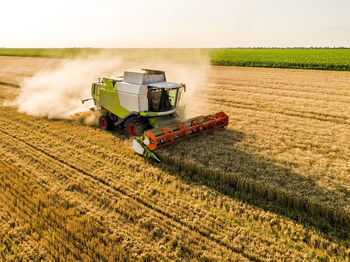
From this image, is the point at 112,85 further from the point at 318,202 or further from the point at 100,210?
the point at 318,202

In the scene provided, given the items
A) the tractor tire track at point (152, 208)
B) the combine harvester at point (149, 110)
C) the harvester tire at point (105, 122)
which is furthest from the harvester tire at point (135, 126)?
the tractor tire track at point (152, 208)

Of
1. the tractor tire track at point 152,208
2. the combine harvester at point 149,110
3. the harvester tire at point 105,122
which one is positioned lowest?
the tractor tire track at point 152,208

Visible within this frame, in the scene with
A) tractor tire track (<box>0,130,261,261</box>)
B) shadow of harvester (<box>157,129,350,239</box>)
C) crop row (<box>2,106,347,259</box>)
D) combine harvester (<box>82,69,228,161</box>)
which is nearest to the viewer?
tractor tire track (<box>0,130,261,261</box>)

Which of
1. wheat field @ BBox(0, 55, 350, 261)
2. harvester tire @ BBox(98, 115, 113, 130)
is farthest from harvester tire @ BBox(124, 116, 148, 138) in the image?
harvester tire @ BBox(98, 115, 113, 130)

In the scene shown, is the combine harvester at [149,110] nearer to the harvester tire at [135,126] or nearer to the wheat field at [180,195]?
the harvester tire at [135,126]

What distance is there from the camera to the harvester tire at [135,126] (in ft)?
26.7

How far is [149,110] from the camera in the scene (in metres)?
8.20

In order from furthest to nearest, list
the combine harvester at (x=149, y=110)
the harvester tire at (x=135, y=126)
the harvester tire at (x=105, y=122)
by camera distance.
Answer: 1. the harvester tire at (x=105, y=122)
2. the harvester tire at (x=135, y=126)
3. the combine harvester at (x=149, y=110)

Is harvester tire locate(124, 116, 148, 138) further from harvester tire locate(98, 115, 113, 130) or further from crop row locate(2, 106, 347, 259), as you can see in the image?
harvester tire locate(98, 115, 113, 130)

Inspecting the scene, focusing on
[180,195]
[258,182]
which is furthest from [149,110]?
[258,182]

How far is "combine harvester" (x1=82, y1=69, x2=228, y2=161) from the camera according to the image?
24.7 feet

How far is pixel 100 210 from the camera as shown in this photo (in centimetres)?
498

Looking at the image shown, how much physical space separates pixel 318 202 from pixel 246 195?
4.51 ft

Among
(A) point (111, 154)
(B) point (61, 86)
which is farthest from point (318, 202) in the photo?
(B) point (61, 86)
